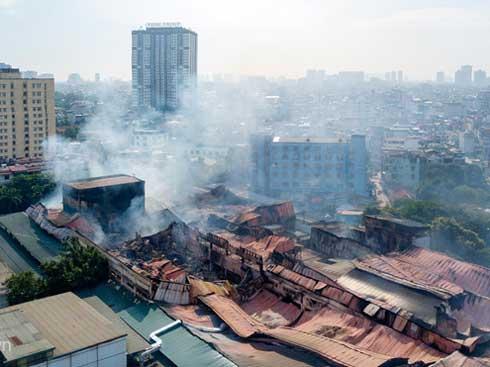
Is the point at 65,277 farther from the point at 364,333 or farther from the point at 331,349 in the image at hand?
the point at 364,333

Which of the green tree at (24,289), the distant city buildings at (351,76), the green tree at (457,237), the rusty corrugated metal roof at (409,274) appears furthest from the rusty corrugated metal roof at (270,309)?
the distant city buildings at (351,76)

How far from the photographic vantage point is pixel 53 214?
1530 cm

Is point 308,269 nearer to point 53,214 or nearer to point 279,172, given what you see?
point 53,214

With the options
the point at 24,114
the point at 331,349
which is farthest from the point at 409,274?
the point at 24,114

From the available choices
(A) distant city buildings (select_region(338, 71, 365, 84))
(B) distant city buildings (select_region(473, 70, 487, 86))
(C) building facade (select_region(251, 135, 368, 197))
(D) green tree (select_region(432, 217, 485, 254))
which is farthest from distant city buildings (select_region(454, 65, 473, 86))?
(D) green tree (select_region(432, 217, 485, 254))

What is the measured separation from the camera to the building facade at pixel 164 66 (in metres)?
44.3

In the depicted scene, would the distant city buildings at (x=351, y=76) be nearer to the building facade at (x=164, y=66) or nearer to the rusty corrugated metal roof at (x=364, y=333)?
the building facade at (x=164, y=66)

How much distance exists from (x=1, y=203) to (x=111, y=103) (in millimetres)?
Result: 34732

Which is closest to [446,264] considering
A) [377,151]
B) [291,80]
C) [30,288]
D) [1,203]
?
[30,288]

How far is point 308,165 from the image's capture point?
23594mm

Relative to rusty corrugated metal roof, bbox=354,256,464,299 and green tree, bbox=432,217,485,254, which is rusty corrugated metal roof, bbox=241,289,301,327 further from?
green tree, bbox=432,217,485,254

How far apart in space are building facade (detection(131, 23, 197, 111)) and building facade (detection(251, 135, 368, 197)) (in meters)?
21.0

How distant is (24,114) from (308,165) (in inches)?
610

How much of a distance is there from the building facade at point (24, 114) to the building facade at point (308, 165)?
12800 mm
